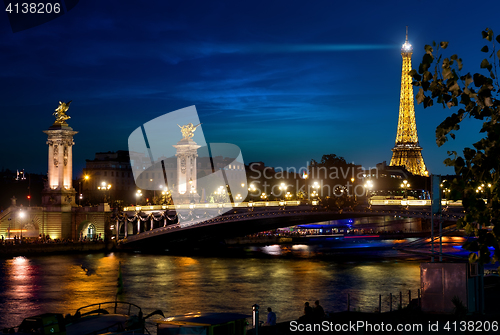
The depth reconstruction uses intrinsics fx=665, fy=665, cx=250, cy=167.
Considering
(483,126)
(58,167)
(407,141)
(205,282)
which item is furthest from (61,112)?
(407,141)

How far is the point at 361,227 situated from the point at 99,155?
47.1 meters

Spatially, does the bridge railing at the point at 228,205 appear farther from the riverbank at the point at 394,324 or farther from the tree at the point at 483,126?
the tree at the point at 483,126

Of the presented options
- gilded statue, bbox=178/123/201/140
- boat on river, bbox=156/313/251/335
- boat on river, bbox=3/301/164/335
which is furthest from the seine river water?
gilded statue, bbox=178/123/201/140

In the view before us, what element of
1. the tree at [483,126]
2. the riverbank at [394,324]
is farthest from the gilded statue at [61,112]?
the tree at [483,126]

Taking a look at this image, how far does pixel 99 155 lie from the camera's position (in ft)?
376

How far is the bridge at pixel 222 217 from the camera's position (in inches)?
1787

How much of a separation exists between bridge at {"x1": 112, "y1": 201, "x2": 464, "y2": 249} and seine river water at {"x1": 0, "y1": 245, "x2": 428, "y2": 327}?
3063mm

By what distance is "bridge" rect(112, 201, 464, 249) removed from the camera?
45394mm

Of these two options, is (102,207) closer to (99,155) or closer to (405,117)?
(99,155)

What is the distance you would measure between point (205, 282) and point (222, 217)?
14.2 m

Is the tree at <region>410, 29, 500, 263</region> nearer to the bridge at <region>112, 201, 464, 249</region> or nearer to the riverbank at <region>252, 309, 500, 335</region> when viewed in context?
the riverbank at <region>252, 309, 500, 335</region>

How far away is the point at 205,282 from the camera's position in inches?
1451

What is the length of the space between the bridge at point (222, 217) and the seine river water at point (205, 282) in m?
3.06

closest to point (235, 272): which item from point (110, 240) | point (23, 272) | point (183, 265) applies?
point (183, 265)
